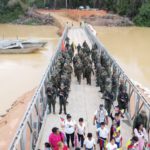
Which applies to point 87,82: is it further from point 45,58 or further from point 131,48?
point 131,48

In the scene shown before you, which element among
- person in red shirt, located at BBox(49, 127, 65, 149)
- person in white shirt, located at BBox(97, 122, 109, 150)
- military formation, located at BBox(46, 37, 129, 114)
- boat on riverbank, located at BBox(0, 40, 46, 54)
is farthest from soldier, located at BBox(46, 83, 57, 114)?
boat on riverbank, located at BBox(0, 40, 46, 54)

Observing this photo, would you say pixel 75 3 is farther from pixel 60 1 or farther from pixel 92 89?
pixel 92 89

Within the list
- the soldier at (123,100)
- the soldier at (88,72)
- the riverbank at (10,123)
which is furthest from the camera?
the soldier at (88,72)

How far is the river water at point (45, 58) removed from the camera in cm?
1930

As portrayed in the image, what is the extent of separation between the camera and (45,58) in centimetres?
2745

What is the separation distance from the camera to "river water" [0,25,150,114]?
760 inches

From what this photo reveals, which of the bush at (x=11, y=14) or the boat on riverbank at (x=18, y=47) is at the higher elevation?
the bush at (x=11, y=14)

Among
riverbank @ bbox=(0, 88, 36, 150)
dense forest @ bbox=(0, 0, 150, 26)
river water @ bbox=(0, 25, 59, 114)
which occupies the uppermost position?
dense forest @ bbox=(0, 0, 150, 26)

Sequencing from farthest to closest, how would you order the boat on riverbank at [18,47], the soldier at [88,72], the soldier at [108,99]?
the boat on riverbank at [18,47]
the soldier at [88,72]
the soldier at [108,99]

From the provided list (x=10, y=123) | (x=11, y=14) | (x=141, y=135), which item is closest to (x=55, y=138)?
(x=141, y=135)

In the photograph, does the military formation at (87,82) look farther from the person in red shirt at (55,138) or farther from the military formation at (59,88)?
the person in red shirt at (55,138)

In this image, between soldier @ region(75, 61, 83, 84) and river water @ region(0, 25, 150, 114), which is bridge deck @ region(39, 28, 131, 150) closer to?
soldier @ region(75, 61, 83, 84)

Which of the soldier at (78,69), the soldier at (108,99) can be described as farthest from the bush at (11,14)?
the soldier at (108,99)

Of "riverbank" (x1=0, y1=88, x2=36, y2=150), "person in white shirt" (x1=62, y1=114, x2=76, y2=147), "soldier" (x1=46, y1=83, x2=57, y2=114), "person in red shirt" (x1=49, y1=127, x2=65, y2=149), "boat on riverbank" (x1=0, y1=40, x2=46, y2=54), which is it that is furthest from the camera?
"boat on riverbank" (x1=0, y1=40, x2=46, y2=54)
